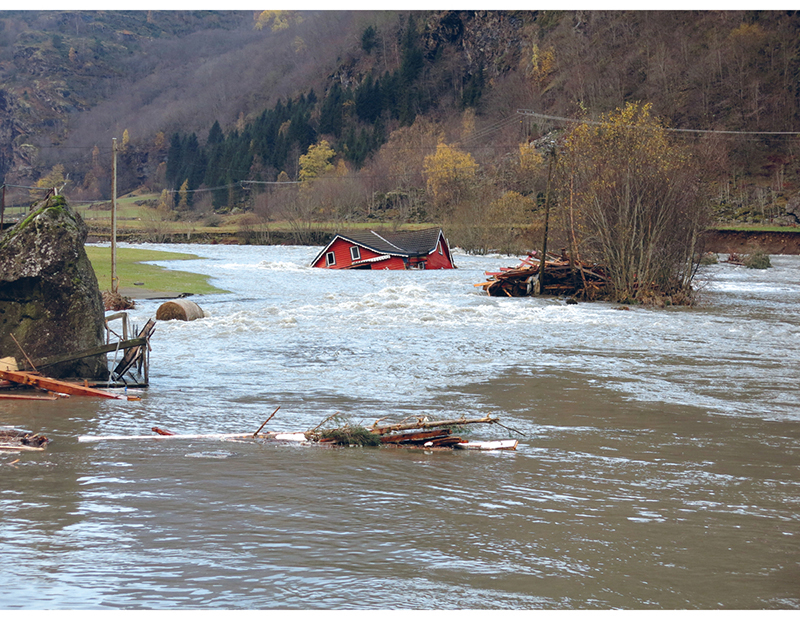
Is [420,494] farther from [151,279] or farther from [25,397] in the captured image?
[151,279]

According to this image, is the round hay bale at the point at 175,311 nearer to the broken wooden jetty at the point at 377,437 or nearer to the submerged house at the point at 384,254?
the broken wooden jetty at the point at 377,437

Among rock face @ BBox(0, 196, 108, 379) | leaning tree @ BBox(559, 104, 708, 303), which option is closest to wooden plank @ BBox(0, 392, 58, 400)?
rock face @ BBox(0, 196, 108, 379)

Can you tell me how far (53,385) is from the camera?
12375mm

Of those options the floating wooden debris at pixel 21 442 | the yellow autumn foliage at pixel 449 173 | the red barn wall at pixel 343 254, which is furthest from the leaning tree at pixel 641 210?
the yellow autumn foliage at pixel 449 173

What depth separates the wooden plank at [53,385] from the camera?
12.2m

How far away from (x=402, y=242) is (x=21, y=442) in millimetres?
56632

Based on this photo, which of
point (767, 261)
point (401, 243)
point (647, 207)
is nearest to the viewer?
point (647, 207)

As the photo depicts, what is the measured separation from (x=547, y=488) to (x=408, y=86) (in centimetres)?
18580

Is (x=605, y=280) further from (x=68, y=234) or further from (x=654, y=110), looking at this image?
(x=654, y=110)

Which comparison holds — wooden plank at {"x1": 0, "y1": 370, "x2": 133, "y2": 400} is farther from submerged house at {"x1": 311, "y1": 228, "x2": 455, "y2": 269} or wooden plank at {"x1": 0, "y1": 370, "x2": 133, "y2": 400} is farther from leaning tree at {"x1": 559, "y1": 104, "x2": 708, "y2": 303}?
submerged house at {"x1": 311, "y1": 228, "x2": 455, "y2": 269}

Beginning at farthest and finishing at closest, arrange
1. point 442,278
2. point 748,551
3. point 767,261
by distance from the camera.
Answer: point 767,261
point 442,278
point 748,551

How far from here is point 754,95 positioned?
103250 millimetres

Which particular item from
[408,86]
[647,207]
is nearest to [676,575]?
[647,207]

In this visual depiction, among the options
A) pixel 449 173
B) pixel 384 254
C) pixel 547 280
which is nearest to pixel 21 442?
pixel 547 280
